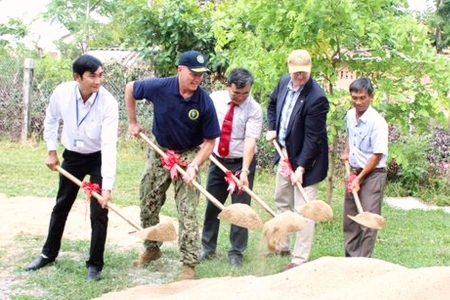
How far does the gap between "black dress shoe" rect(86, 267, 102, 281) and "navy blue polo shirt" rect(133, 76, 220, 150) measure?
1101mm

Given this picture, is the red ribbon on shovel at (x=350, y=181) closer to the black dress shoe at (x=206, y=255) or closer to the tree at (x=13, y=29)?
the black dress shoe at (x=206, y=255)

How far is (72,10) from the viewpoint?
23375 millimetres

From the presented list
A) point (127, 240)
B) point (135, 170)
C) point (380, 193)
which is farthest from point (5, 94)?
point (380, 193)

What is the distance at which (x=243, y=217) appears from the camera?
15.8ft

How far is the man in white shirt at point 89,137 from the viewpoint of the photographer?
4840 mm

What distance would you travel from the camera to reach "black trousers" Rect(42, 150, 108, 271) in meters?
5.03

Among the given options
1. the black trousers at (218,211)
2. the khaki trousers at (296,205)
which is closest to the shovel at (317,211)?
the khaki trousers at (296,205)

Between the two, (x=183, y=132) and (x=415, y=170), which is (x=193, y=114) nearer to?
(x=183, y=132)

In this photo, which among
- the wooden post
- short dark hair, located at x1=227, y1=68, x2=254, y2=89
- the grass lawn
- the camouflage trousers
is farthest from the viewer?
the wooden post

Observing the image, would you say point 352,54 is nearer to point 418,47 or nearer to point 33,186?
point 418,47

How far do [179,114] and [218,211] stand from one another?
48.9 inches

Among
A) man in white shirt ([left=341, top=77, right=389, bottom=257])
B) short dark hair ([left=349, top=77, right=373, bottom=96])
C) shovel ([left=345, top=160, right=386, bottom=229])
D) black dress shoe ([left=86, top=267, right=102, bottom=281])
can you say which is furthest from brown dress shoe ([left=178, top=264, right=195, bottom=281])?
short dark hair ([left=349, top=77, right=373, bottom=96])

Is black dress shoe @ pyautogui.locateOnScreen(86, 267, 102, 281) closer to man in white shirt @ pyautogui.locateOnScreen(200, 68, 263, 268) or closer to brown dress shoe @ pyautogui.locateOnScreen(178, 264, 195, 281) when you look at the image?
brown dress shoe @ pyautogui.locateOnScreen(178, 264, 195, 281)

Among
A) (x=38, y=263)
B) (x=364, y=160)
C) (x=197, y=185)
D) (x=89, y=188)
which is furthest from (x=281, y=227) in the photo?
(x=38, y=263)
